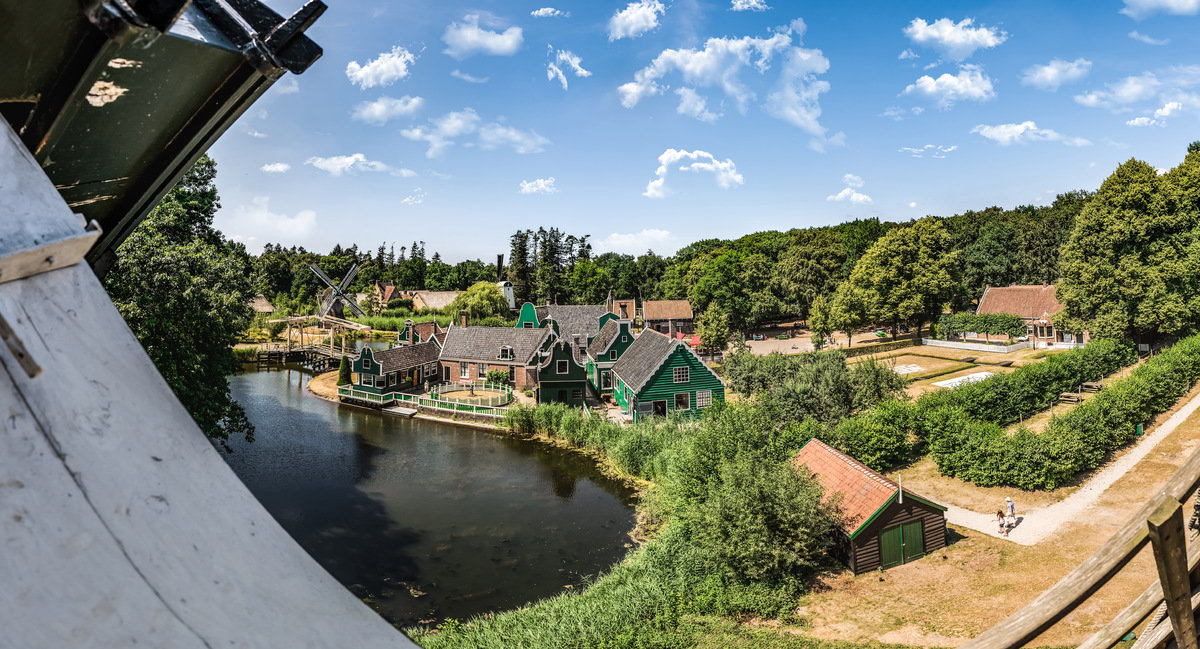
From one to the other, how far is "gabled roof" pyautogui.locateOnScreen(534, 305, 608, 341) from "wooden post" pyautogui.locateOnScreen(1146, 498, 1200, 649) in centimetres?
4054

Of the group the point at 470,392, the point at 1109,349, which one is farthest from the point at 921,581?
the point at 470,392

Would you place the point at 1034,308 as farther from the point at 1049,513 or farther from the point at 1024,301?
the point at 1049,513

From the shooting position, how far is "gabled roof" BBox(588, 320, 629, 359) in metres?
34.5

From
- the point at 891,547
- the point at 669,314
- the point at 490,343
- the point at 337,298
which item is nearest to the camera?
the point at 891,547

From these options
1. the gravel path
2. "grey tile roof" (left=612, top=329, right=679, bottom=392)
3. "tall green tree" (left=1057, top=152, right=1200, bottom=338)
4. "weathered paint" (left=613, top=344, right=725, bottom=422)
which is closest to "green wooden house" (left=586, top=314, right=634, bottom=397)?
"grey tile roof" (left=612, top=329, right=679, bottom=392)

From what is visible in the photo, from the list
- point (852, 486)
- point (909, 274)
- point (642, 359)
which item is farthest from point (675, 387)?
point (909, 274)

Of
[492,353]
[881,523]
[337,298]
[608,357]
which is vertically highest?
[337,298]

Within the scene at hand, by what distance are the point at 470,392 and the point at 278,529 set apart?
1276 inches

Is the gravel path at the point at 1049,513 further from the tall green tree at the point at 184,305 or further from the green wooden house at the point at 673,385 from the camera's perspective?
the tall green tree at the point at 184,305

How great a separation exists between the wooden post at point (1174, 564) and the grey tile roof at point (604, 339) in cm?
3206

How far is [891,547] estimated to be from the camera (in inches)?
531

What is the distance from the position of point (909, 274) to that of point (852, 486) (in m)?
33.0

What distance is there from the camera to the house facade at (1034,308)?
40594mm

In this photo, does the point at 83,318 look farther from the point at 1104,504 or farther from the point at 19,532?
the point at 1104,504
